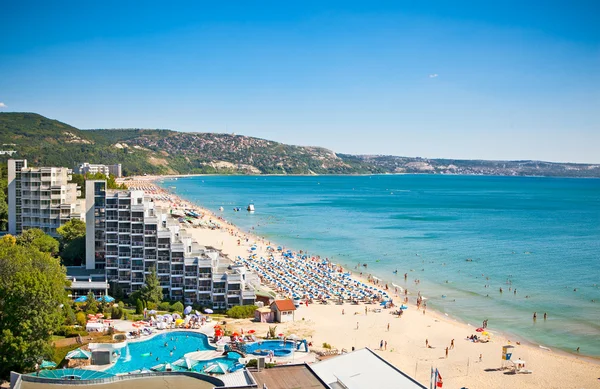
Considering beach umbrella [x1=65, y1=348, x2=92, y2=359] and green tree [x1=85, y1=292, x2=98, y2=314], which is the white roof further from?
green tree [x1=85, y1=292, x2=98, y2=314]

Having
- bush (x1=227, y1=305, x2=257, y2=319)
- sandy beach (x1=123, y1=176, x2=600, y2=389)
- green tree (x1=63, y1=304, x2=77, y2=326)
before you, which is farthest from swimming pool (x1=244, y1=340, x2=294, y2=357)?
green tree (x1=63, y1=304, x2=77, y2=326)

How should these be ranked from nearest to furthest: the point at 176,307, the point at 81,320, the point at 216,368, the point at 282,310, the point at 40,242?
Result: the point at 216,368
the point at 81,320
the point at 176,307
the point at 282,310
the point at 40,242

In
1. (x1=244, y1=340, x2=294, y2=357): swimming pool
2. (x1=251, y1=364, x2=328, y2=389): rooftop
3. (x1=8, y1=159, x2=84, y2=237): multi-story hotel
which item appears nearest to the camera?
(x1=251, y1=364, x2=328, y2=389): rooftop

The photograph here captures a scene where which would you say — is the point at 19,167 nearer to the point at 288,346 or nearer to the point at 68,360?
the point at 68,360

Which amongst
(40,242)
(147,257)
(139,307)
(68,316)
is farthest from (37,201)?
(68,316)

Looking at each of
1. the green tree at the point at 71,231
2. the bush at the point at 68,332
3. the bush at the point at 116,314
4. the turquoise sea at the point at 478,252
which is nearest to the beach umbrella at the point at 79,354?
the bush at the point at 68,332

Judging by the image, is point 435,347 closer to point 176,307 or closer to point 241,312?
point 241,312

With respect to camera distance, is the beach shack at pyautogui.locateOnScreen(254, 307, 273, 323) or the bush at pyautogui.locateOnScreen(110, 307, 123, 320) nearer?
the bush at pyautogui.locateOnScreen(110, 307, 123, 320)

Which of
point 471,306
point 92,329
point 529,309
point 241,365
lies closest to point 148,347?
point 92,329
